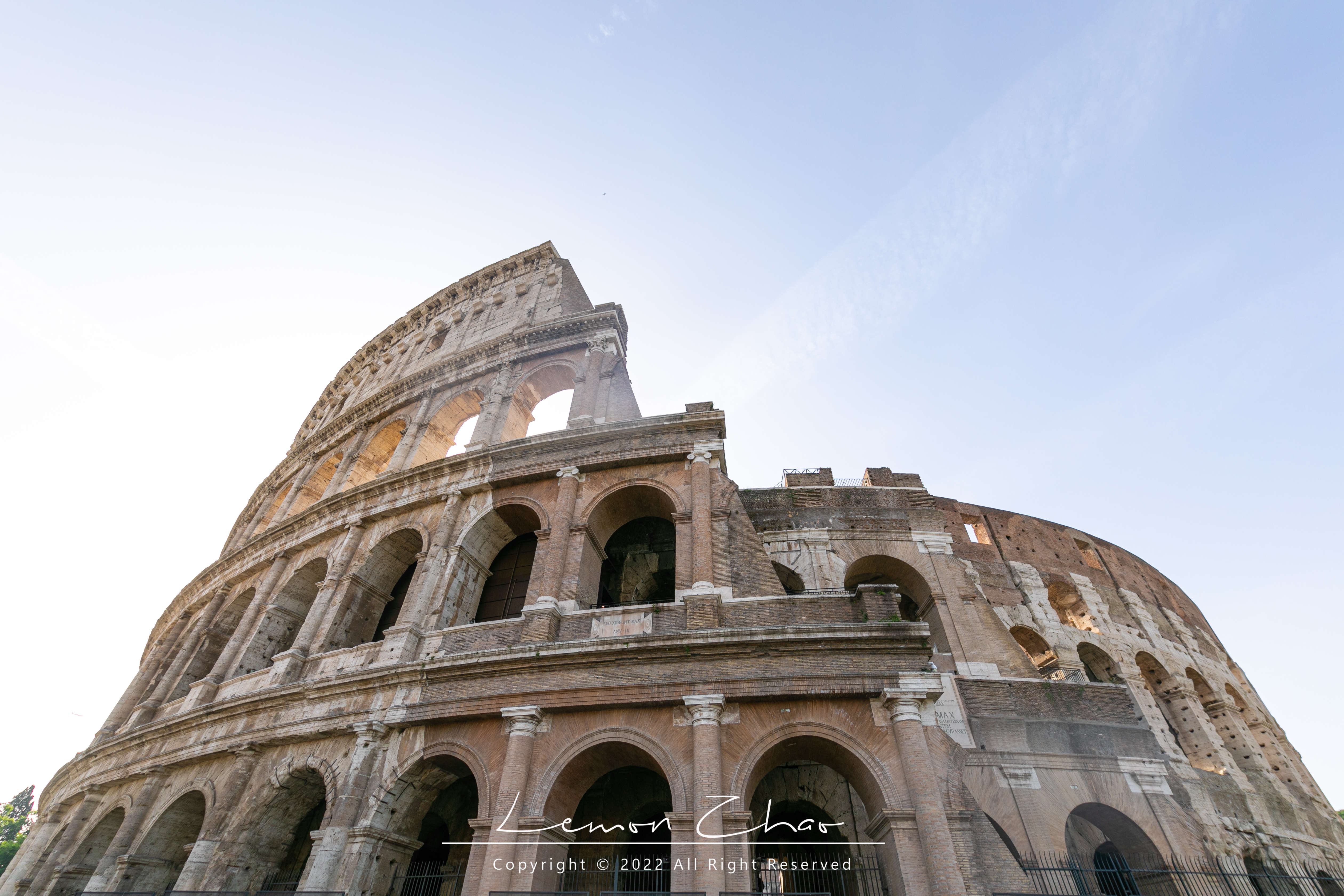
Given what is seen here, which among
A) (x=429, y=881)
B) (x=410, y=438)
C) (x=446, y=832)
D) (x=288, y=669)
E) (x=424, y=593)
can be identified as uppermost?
(x=410, y=438)

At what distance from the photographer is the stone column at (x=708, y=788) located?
7.46 meters

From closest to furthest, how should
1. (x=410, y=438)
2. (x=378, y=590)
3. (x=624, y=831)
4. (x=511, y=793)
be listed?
(x=511, y=793)
(x=624, y=831)
(x=378, y=590)
(x=410, y=438)

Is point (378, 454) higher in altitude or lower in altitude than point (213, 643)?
higher

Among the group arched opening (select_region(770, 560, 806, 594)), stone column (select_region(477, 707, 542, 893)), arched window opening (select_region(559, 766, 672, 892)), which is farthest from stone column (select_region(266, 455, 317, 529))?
arched opening (select_region(770, 560, 806, 594))

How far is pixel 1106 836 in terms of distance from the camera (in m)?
11.9

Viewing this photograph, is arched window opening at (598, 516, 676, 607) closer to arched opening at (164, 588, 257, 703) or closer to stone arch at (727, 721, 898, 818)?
stone arch at (727, 721, 898, 818)

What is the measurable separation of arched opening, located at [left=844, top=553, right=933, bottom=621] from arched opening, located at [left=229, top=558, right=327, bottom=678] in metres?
11.4

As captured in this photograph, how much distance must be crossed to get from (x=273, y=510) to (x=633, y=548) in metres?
14.1

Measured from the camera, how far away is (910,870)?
7.32 metres

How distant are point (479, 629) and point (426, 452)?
7032 mm

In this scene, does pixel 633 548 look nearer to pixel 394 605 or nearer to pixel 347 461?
pixel 394 605

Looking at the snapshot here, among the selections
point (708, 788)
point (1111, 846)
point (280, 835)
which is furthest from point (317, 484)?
point (1111, 846)

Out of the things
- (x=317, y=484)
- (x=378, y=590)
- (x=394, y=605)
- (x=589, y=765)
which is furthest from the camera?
(x=317, y=484)

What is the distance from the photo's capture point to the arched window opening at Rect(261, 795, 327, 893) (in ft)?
34.4
